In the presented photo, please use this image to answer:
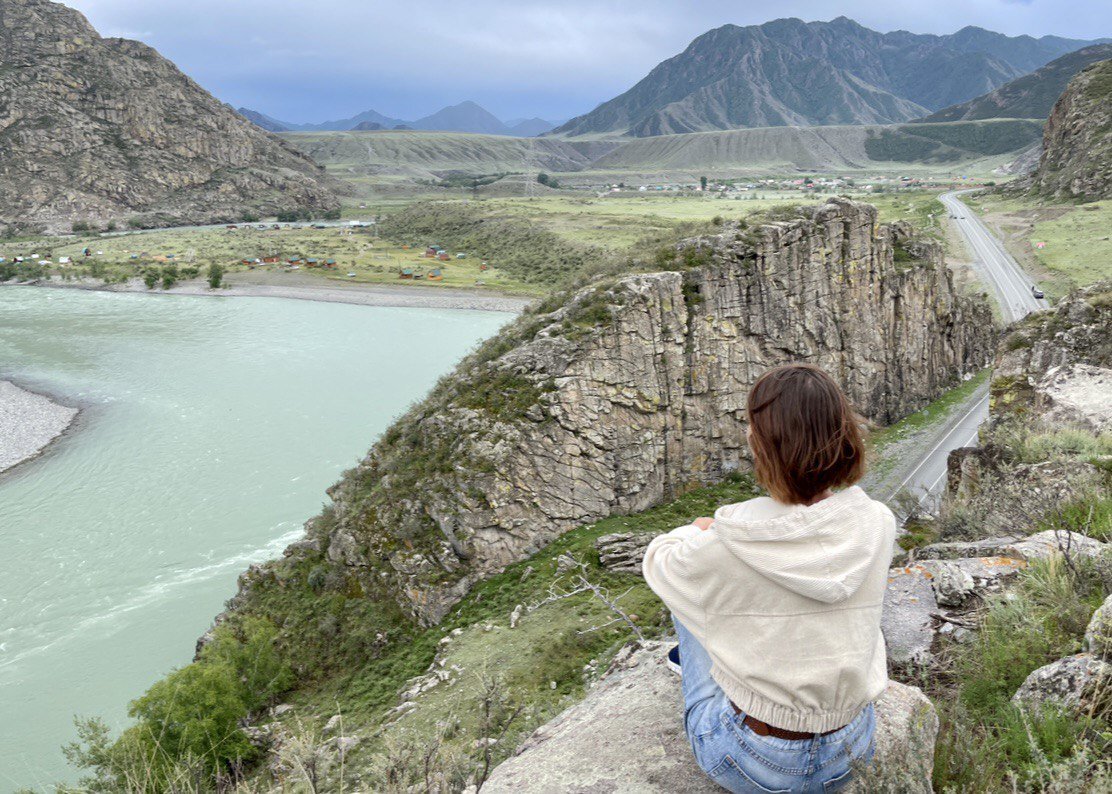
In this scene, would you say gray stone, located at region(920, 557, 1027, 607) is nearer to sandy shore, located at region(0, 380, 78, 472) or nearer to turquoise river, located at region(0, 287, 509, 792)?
turquoise river, located at region(0, 287, 509, 792)

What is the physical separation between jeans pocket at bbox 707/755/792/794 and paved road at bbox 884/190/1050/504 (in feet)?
48.2

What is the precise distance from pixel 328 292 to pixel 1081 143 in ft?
260

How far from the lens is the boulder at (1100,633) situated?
3.78 metres

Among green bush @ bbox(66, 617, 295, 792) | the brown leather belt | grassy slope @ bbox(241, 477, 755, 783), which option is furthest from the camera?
grassy slope @ bbox(241, 477, 755, 783)

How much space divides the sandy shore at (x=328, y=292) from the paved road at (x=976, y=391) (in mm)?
36407

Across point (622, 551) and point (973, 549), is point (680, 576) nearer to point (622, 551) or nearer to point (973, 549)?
point (973, 549)

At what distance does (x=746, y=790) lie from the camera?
3166 millimetres

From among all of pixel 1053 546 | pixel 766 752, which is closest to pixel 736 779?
pixel 766 752

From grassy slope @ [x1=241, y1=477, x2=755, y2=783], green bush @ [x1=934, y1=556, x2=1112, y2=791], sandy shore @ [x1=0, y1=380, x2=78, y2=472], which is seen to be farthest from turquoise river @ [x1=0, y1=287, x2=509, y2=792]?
green bush @ [x1=934, y1=556, x2=1112, y2=791]

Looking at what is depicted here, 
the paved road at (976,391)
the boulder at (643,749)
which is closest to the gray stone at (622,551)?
the paved road at (976,391)

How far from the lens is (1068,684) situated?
375cm

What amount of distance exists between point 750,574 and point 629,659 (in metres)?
3.43

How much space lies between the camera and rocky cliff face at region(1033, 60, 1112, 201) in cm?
6788

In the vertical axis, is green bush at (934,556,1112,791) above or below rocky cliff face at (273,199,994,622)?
above
